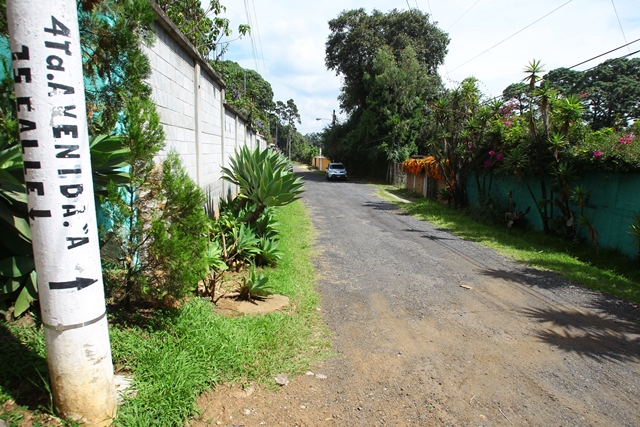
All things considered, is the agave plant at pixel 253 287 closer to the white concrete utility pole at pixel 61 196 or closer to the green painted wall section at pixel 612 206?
the white concrete utility pole at pixel 61 196

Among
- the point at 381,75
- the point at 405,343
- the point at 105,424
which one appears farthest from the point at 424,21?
the point at 105,424

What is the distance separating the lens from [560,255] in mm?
8320

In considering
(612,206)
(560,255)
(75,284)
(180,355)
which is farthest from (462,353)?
(612,206)

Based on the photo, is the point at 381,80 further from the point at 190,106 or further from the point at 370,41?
the point at 190,106

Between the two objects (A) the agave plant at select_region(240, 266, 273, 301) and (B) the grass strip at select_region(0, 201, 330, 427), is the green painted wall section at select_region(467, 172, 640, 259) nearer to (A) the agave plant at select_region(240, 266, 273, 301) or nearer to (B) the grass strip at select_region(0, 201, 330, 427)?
(B) the grass strip at select_region(0, 201, 330, 427)

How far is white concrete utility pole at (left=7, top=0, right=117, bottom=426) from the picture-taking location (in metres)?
2.13

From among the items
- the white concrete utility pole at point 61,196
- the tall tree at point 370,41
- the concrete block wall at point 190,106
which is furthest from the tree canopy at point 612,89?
the white concrete utility pole at point 61,196

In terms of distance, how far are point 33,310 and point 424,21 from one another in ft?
111

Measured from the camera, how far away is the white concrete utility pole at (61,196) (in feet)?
6.98

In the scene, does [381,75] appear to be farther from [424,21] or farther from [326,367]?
[326,367]

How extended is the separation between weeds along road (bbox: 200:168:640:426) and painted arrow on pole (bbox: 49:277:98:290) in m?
1.42

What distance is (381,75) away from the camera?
2719 centimetres

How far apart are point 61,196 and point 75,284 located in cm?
50

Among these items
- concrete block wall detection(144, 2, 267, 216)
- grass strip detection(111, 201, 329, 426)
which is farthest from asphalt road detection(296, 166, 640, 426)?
concrete block wall detection(144, 2, 267, 216)
